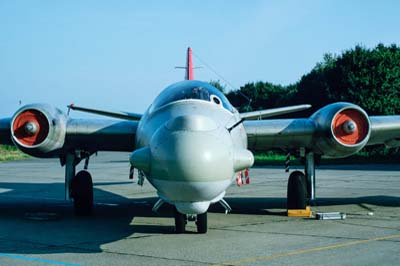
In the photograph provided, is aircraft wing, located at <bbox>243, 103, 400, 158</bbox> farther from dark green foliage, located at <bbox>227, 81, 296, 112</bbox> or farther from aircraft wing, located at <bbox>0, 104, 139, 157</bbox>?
dark green foliage, located at <bbox>227, 81, 296, 112</bbox>

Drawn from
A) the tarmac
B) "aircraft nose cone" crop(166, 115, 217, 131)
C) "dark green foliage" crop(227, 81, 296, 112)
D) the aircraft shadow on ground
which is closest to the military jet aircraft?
→ "aircraft nose cone" crop(166, 115, 217, 131)

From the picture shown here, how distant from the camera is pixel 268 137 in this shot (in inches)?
493

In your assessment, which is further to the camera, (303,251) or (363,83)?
(363,83)

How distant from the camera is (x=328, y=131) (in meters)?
11.9

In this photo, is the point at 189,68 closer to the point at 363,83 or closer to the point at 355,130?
the point at 355,130

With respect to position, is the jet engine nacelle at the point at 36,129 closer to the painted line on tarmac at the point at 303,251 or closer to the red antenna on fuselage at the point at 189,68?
the painted line on tarmac at the point at 303,251

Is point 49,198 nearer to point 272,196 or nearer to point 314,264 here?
point 272,196

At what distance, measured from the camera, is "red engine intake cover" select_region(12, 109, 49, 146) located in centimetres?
1152

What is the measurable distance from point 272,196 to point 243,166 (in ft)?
31.2

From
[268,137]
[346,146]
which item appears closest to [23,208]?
[268,137]

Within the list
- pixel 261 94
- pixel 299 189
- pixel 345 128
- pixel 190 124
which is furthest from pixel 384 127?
pixel 261 94

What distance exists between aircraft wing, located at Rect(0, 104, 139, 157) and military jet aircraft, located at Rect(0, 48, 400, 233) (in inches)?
0.7

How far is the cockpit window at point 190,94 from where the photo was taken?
10.1m

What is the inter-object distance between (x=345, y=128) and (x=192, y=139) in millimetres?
4992
